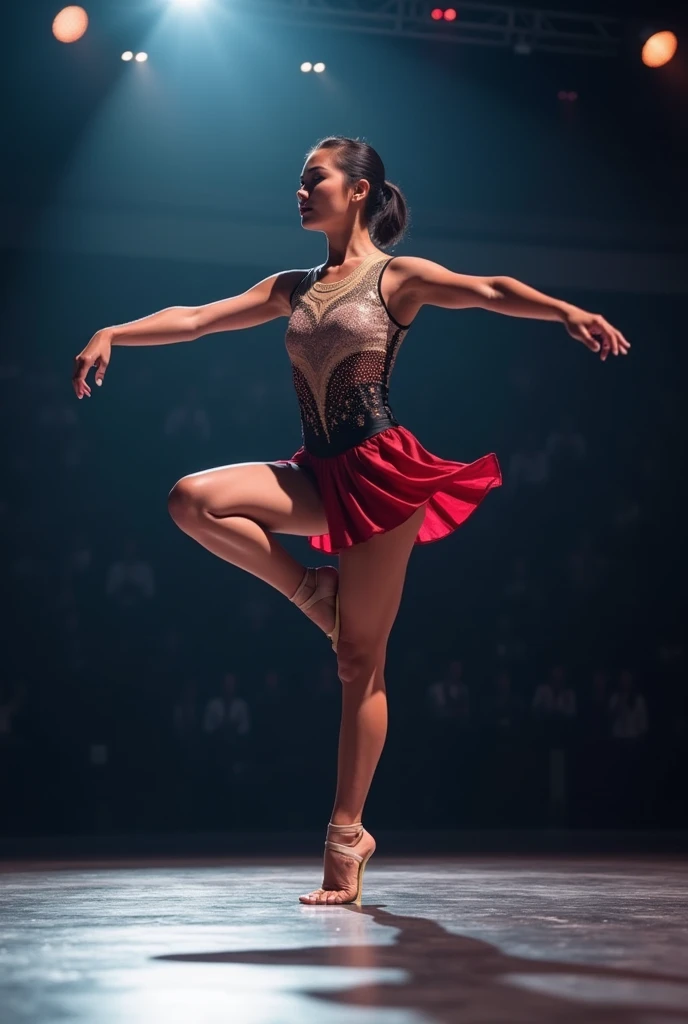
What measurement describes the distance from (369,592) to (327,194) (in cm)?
83

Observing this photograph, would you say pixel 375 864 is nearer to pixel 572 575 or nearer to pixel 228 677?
pixel 228 677

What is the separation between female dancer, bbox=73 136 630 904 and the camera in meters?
2.45

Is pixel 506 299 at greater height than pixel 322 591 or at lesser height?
greater

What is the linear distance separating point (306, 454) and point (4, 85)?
4083mm

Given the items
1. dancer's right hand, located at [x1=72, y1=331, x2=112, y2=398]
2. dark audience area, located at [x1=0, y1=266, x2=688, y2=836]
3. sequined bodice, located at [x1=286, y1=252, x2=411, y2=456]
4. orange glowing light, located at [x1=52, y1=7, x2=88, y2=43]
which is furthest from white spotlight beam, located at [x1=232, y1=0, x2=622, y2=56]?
dancer's right hand, located at [x1=72, y1=331, x2=112, y2=398]

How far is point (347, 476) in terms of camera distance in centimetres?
253

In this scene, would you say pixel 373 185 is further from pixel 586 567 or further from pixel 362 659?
pixel 586 567

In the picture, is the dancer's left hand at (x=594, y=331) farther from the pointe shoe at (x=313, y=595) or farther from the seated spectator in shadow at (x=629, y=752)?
the seated spectator in shadow at (x=629, y=752)

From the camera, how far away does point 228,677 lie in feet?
21.0

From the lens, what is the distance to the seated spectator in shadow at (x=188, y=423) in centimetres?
677

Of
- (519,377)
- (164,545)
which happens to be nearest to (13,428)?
(164,545)

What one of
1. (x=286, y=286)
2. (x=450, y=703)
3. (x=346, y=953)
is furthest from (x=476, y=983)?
(x=450, y=703)

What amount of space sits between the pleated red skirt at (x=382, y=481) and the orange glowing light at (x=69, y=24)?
395 centimetres

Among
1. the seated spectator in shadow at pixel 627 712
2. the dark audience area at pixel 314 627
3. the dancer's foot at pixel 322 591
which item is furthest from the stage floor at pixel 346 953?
the seated spectator in shadow at pixel 627 712
